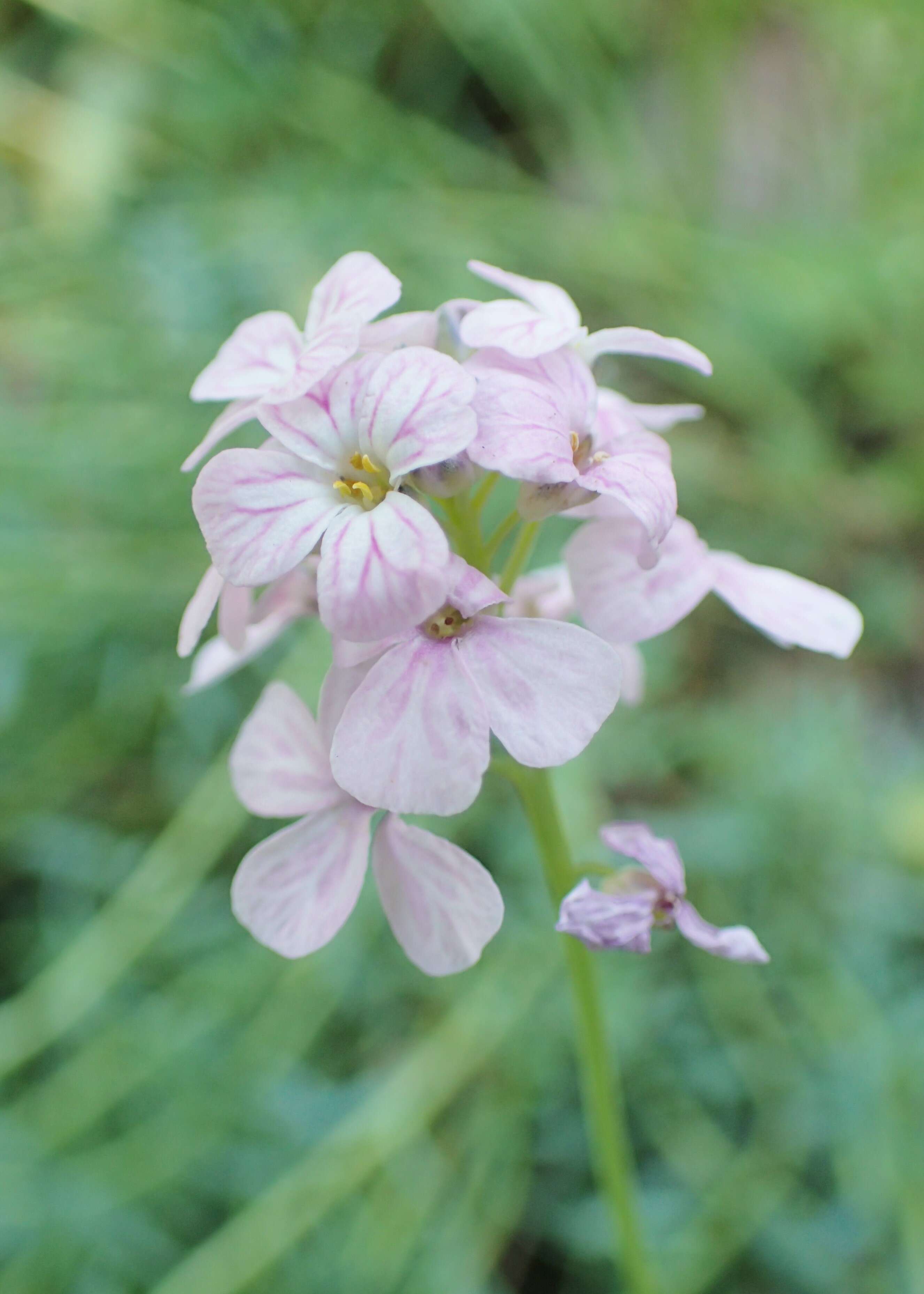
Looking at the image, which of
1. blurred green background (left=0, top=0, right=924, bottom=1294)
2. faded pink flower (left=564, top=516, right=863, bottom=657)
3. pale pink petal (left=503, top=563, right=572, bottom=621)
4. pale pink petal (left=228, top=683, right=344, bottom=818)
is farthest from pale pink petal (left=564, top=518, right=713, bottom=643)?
blurred green background (left=0, top=0, right=924, bottom=1294)

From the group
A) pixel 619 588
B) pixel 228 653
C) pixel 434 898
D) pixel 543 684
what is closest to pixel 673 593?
pixel 619 588

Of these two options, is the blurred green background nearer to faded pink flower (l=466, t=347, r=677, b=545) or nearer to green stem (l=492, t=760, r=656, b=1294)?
green stem (l=492, t=760, r=656, b=1294)

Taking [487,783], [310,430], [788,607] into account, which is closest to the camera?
[310,430]

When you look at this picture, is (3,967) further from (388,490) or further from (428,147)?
(428,147)

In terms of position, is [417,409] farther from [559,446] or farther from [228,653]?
[228,653]

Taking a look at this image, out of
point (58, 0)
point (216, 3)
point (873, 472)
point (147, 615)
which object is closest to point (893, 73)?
point (873, 472)

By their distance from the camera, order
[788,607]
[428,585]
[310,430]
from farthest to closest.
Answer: [788,607] < [310,430] < [428,585]
